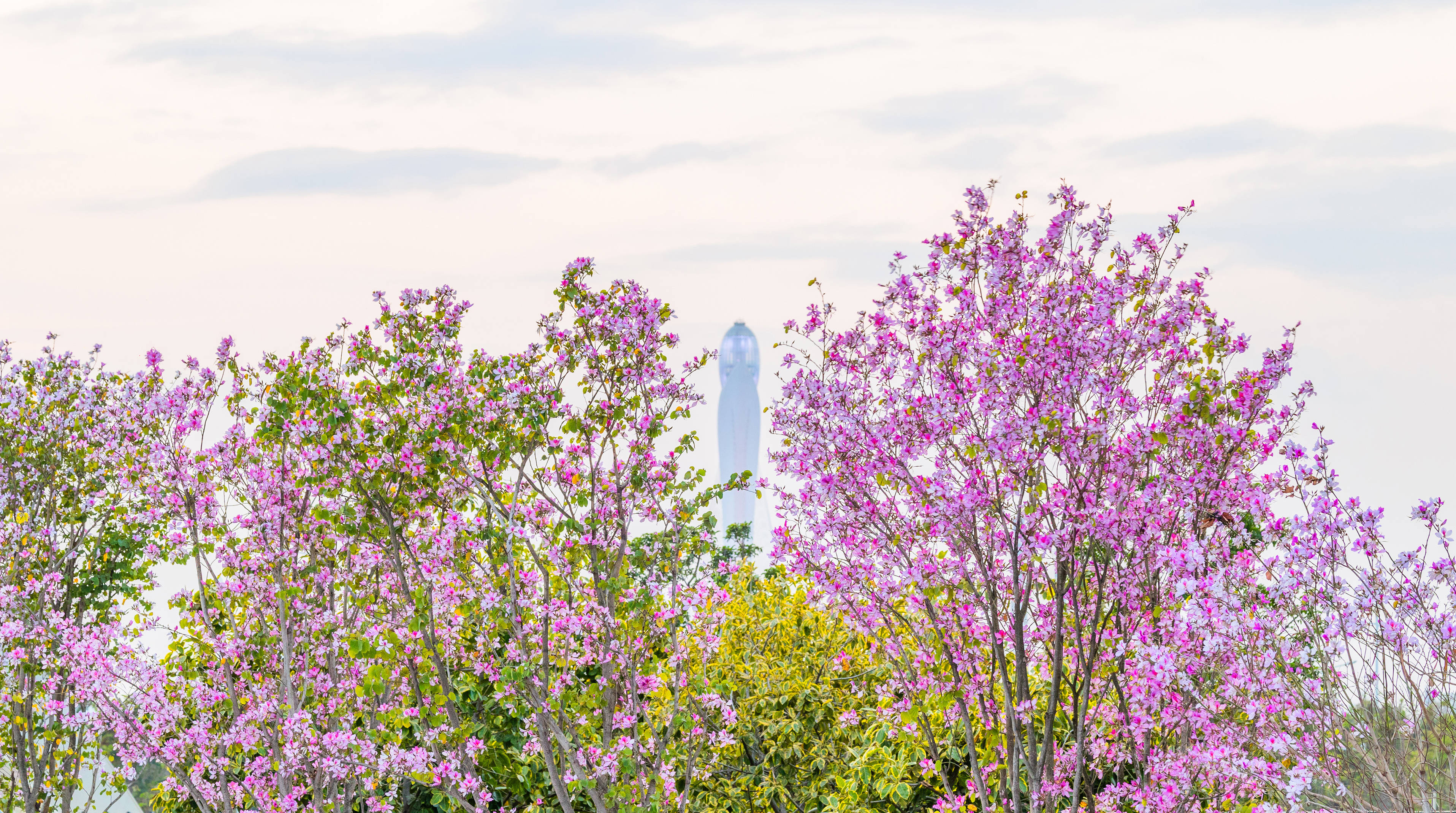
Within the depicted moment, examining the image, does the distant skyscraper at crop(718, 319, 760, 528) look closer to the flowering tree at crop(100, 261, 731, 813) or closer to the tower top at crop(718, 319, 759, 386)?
the tower top at crop(718, 319, 759, 386)

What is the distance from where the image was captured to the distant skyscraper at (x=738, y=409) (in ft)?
171

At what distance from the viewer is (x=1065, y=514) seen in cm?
747

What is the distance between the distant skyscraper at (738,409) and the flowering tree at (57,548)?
3833 cm

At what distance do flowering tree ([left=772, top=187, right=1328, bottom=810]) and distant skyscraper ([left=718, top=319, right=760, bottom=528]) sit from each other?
4305 centimetres

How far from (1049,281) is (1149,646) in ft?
7.27

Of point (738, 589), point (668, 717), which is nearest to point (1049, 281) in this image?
point (668, 717)

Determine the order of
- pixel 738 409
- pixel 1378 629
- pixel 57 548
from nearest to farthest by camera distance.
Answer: pixel 1378 629
pixel 57 548
pixel 738 409

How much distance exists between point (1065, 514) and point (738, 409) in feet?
146

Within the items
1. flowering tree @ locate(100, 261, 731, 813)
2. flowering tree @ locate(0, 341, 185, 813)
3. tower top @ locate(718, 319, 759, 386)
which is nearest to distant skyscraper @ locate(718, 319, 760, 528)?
tower top @ locate(718, 319, 759, 386)

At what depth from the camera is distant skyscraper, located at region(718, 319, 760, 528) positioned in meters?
52.0

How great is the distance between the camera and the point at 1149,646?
751 cm

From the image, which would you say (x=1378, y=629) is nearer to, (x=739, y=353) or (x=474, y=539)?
(x=474, y=539)

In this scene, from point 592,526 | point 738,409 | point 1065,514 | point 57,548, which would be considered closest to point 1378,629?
point 1065,514

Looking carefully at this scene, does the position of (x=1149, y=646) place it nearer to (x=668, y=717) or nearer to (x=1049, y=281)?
(x=1049, y=281)
